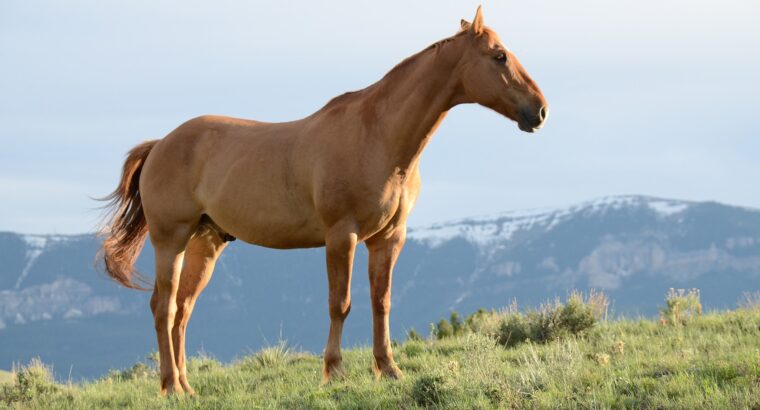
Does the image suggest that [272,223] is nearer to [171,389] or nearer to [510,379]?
[171,389]

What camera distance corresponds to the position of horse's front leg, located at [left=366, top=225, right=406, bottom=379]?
8984 mm

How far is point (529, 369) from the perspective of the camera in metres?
8.11

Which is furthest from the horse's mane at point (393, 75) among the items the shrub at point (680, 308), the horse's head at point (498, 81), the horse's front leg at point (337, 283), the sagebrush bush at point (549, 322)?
the shrub at point (680, 308)

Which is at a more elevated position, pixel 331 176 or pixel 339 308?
pixel 331 176

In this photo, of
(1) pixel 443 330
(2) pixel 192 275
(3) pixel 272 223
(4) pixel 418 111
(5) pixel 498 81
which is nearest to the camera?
(5) pixel 498 81

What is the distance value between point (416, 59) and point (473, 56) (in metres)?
0.66

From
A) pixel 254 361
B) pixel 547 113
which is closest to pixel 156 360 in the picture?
pixel 254 361

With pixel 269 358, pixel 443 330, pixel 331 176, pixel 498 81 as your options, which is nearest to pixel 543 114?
pixel 498 81

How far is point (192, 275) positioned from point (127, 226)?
43.8 inches

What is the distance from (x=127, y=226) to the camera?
1120 centimetres

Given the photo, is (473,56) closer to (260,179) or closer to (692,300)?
(260,179)

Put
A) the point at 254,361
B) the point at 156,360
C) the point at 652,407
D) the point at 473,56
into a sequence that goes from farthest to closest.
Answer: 1. the point at 156,360
2. the point at 254,361
3. the point at 473,56
4. the point at 652,407

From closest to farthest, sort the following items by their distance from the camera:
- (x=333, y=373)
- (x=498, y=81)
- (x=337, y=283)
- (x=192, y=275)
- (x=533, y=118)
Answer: (x=533, y=118), (x=498, y=81), (x=337, y=283), (x=333, y=373), (x=192, y=275)

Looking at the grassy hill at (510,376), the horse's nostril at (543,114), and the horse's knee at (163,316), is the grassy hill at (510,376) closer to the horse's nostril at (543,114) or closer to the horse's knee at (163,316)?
the horse's knee at (163,316)
